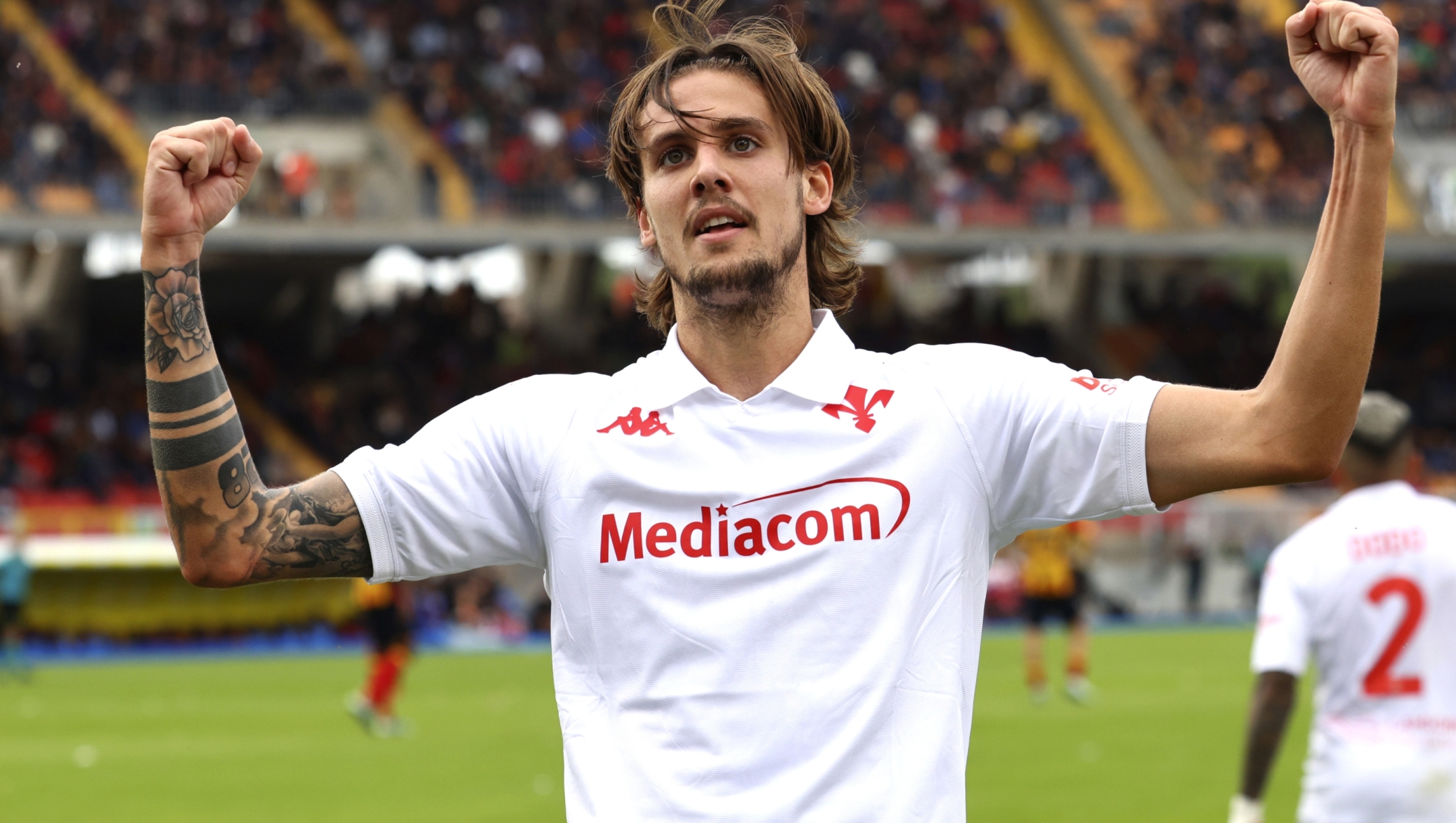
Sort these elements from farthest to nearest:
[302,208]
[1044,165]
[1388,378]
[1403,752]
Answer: [1388,378] → [1044,165] → [302,208] → [1403,752]

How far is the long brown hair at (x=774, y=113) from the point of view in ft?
9.38

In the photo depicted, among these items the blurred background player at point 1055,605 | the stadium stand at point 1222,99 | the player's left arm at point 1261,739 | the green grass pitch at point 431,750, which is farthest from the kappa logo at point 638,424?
the stadium stand at point 1222,99

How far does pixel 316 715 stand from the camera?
53.2 ft

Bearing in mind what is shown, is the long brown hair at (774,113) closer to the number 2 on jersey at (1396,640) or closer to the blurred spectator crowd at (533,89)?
the number 2 on jersey at (1396,640)

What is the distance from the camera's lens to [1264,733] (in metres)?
5.30

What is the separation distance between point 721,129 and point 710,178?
11cm

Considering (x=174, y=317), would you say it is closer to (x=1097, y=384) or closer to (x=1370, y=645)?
(x=1097, y=384)

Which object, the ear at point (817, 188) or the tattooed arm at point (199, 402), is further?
the ear at point (817, 188)

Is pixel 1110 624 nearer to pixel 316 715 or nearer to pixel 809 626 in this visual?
pixel 316 715

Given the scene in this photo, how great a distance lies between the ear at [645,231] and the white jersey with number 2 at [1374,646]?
2813mm

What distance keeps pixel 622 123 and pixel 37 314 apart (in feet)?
95.2

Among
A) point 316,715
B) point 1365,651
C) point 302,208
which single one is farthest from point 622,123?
point 302,208

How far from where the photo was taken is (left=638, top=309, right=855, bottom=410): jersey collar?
273 cm

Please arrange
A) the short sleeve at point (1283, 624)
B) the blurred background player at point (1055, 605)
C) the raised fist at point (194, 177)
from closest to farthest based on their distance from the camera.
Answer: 1. the raised fist at point (194, 177)
2. the short sleeve at point (1283, 624)
3. the blurred background player at point (1055, 605)
